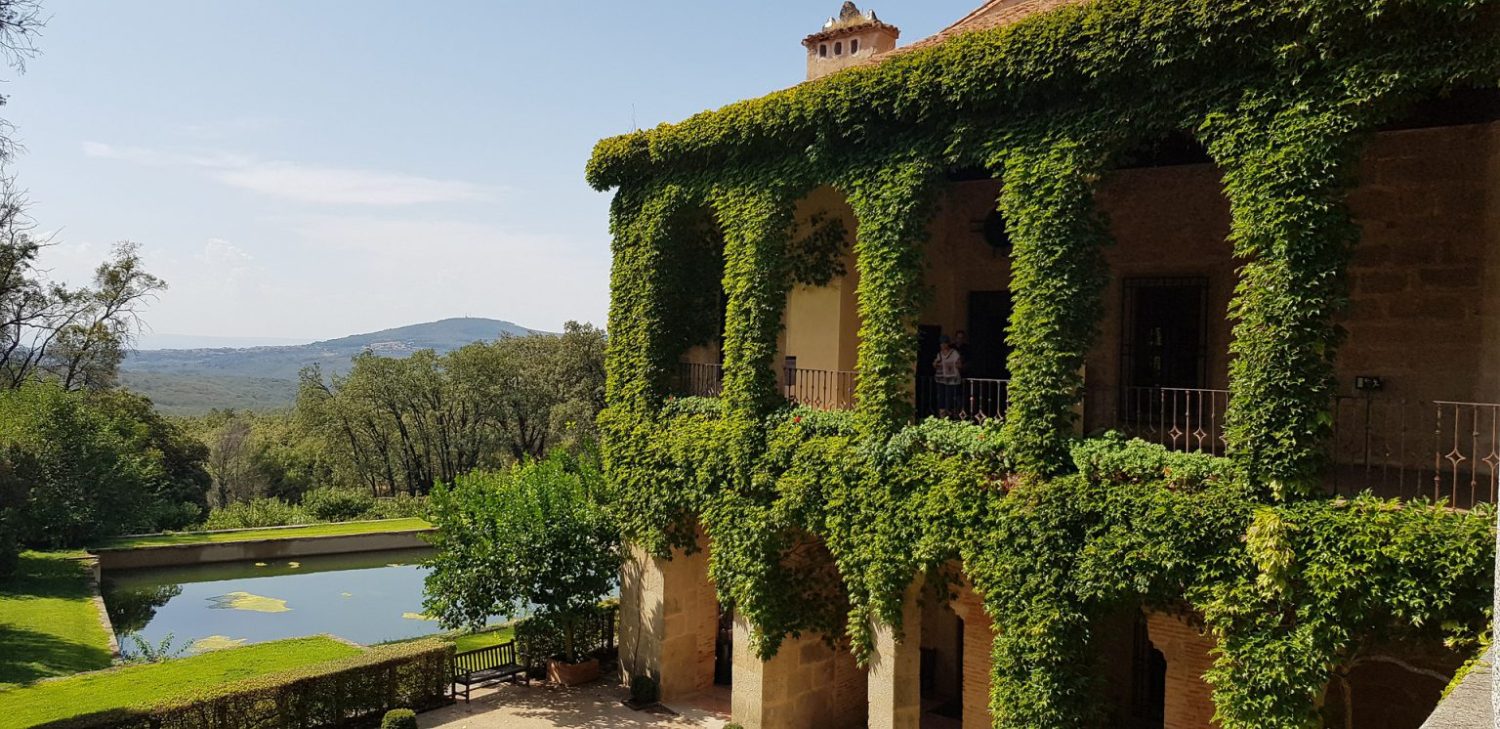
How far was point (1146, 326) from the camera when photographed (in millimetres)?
13109

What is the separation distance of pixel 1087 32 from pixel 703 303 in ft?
27.8

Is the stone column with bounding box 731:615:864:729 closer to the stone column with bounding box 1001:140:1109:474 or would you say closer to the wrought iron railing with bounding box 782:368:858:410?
the wrought iron railing with bounding box 782:368:858:410

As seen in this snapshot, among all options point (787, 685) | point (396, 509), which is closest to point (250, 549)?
point (396, 509)

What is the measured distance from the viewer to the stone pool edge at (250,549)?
29.9 meters

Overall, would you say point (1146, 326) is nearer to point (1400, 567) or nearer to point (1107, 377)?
point (1107, 377)

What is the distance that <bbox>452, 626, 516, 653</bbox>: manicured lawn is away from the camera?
2093cm

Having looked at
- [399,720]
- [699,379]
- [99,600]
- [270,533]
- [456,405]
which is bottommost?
[270,533]

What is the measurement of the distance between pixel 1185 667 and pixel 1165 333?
4.47 meters

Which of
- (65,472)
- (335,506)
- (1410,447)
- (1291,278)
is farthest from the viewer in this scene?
(335,506)

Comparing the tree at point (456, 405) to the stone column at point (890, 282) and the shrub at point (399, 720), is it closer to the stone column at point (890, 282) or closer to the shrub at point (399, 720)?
the shrub at point (399, 720)

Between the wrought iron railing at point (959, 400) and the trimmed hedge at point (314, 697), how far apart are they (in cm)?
938

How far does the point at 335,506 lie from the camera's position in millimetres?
41469

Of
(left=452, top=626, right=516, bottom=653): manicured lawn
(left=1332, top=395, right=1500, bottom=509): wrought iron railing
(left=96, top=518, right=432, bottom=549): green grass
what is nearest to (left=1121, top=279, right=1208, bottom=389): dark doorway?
(left=1332, top=395, right=1500, bottom=509): wrought iron railing

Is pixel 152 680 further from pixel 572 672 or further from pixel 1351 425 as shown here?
pixel 1351 425
